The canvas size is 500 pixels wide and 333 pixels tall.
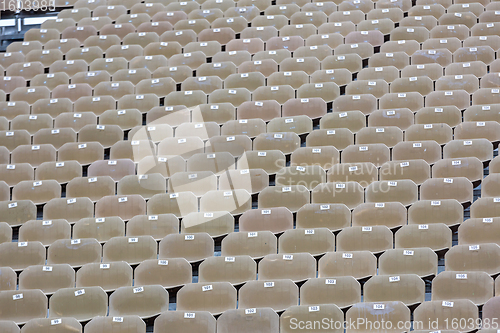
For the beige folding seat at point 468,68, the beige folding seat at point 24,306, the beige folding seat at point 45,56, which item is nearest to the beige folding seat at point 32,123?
the beige folding seat at point 45,56

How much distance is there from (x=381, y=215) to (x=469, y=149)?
97 cm

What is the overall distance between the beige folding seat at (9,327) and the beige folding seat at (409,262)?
7.44ft

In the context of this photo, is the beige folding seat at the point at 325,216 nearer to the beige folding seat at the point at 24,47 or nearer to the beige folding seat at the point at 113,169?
the beige folding seat at the point at 113,169

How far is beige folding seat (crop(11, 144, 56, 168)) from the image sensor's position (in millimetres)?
5730

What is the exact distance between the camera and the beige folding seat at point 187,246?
4.64 m

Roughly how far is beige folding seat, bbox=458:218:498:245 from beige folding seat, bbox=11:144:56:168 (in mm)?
3334

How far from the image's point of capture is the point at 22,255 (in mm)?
4773

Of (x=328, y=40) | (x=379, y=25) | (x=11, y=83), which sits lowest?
(x=11, y=83)

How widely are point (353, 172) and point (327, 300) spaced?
1.22 m

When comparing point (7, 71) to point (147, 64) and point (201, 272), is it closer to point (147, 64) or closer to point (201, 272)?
point (147, 64)

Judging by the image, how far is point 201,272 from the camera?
14.8ft

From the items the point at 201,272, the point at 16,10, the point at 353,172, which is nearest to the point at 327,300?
the point at 201,272

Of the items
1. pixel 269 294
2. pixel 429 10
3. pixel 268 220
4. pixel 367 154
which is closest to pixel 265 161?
pixel 268 220

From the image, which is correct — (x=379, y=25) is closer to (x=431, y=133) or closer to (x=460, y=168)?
(x=431, y=133)
